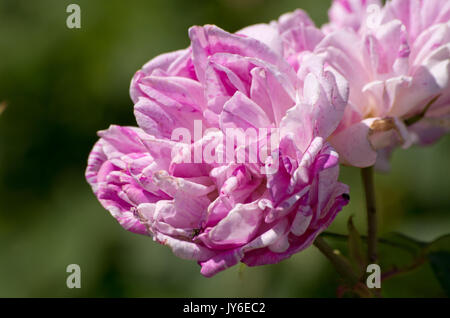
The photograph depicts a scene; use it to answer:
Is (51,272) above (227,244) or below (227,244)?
above

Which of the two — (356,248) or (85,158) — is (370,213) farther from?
(85,158)

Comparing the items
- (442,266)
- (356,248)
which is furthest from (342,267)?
(442,266)

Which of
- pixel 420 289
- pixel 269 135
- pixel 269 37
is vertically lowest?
pixel 420 289

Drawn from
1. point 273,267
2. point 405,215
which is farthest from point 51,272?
point 405,215

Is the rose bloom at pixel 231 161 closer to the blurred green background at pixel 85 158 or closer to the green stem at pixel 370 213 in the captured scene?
the green stem at pixel 370 213

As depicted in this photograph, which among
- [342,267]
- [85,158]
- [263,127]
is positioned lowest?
[342,267]

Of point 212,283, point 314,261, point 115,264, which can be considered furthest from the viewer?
point 115,264

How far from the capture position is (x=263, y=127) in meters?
0.63

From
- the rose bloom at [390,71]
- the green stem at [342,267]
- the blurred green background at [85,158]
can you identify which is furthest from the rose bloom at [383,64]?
the blurred green background at [85,158]

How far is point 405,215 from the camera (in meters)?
1.47

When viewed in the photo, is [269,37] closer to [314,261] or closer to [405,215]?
[314,261]

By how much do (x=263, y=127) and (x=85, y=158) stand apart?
45.2 inches

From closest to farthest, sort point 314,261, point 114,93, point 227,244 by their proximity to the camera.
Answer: point 227,244 < point 314,261 < point 114,93

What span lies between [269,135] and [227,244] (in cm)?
11
